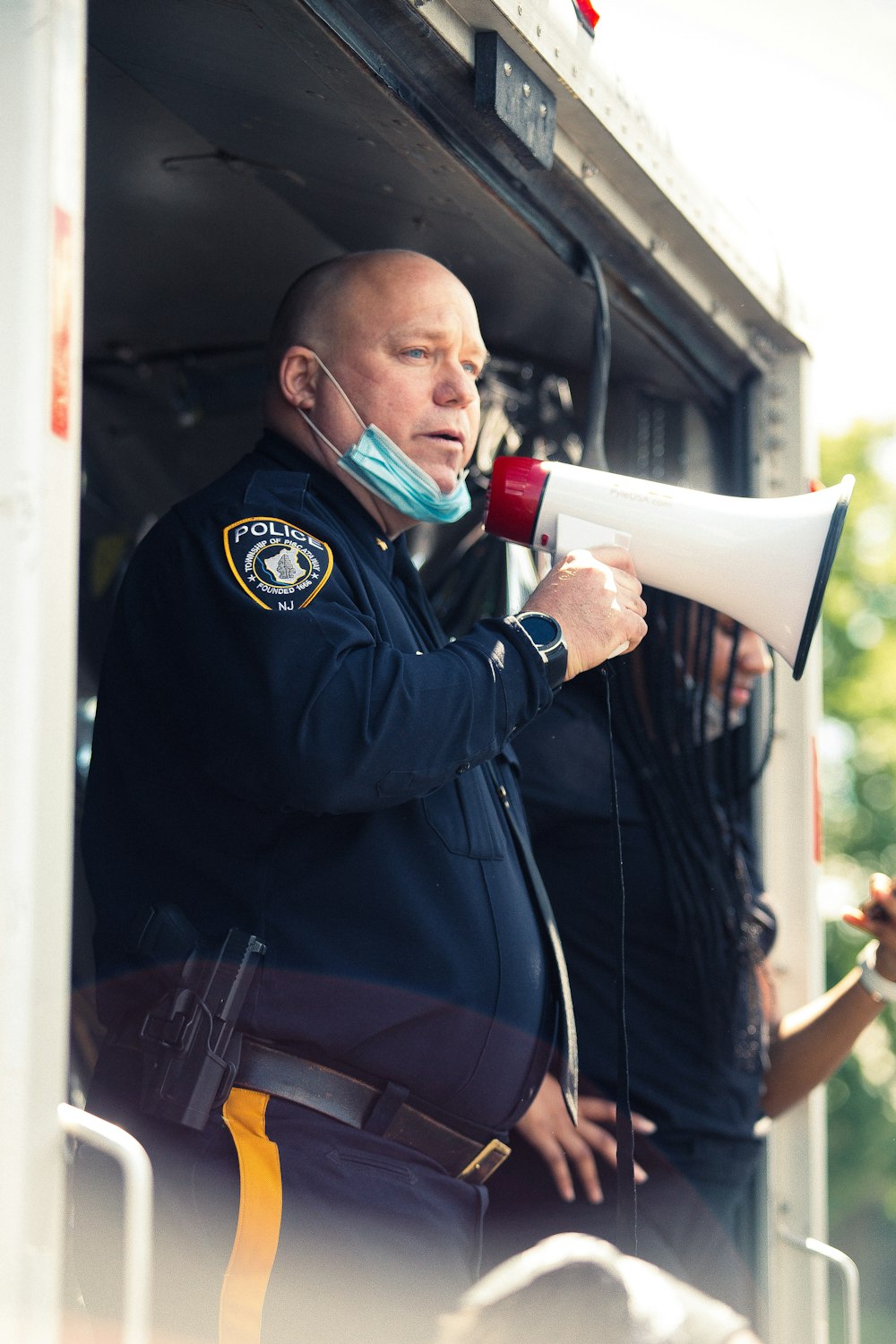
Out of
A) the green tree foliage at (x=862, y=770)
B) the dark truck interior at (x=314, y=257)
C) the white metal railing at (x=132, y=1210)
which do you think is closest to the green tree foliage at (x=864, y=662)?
the green tree foliage at (x=862, y=770)

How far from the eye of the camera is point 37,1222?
1242 millimetres

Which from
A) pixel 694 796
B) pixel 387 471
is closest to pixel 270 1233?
pixel 387 471

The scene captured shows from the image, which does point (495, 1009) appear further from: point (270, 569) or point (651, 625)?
point (651, 625)

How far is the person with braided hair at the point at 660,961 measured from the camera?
9.39 ft

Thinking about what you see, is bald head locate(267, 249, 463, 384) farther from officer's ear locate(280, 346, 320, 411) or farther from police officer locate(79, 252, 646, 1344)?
police officer locate(79, 252, 646, 1344)

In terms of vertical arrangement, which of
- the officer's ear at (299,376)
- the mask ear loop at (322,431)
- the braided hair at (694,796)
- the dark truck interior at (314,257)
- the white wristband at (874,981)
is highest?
the dark truck interior at (314,257)

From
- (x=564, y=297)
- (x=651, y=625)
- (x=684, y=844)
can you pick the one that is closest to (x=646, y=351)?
(x=564, y=297)

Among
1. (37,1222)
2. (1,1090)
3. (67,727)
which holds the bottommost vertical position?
(37,1222)

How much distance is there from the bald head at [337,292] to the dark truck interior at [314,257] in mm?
204

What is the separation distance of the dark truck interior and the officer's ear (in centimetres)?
42

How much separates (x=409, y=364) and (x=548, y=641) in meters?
0.65

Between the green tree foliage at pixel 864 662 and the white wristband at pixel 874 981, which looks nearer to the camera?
the white wristband at pixel 874 981

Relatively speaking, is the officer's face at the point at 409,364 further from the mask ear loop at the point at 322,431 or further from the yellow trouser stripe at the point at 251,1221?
the yellow trouser stripe at the point at 251,1221

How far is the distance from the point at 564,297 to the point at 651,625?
0.77 m
